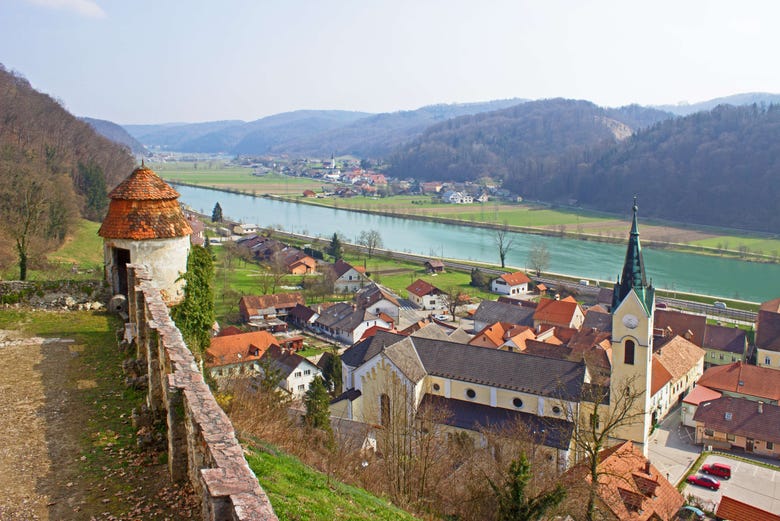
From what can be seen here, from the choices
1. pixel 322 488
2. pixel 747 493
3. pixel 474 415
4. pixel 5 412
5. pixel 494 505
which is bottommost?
pixel 747 493

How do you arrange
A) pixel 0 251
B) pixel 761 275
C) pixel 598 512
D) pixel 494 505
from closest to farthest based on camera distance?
1. pixel 494 505
2. pixel 598 512
3. pixel 0 251
4. pixel 761 275

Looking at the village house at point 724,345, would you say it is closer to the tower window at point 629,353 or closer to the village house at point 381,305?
the tower window at point 629,353

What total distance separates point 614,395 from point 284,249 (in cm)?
4185

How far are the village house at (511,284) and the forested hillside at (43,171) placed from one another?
28.5 m

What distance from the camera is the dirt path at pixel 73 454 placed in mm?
5809

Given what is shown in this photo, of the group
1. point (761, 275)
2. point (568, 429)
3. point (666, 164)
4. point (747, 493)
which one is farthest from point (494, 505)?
point (666, 164)

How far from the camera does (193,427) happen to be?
17.8ft

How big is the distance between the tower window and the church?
30mm

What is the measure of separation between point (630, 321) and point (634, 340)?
605 millimetres

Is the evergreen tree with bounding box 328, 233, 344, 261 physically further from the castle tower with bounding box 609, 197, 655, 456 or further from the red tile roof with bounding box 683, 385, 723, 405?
the castle tower with bounding box 609, 197, 655, 456

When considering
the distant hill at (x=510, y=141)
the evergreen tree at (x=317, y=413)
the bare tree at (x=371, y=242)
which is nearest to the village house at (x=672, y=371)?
the evergreen tree at (x=317, y=413)

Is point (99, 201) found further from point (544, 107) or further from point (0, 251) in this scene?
point (544, 107)

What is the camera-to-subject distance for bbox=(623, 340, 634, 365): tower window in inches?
820

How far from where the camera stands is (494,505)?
38.9 feet
